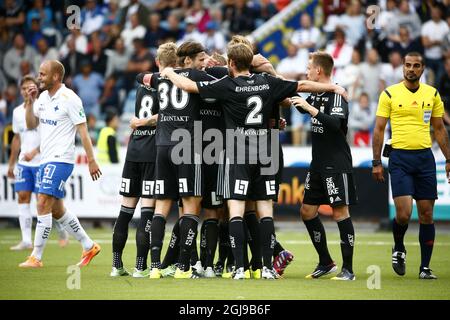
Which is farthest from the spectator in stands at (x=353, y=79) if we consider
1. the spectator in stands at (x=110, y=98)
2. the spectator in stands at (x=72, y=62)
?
the spectator in stands at (x=72, y=62)

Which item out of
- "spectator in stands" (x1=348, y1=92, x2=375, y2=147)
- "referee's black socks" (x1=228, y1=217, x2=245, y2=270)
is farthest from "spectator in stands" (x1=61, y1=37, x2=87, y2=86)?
"referee's black socks" (x1=228, y1=217, x2=245, y2=270)

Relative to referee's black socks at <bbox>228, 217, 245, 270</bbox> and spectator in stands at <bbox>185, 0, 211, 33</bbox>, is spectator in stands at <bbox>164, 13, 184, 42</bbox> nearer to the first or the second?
spectator in stands at <bbox>185, 0, 211, 33</bbox>

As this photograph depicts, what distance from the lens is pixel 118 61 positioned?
25109 millimetres

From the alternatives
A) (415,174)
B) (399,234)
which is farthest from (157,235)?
(415,174)

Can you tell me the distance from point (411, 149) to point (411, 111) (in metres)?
0.47

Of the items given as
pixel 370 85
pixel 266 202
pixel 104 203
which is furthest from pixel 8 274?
pixel 370 85

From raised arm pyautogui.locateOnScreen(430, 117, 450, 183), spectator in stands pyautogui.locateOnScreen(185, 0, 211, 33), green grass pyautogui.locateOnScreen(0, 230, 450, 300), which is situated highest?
spectator in stands pyautogui.locateOnScreen(185, 0, 211, 33)

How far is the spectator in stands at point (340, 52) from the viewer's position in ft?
72.3

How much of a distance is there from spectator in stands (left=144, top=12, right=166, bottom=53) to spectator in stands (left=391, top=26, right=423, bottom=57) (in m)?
6.30

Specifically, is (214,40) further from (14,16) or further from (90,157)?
(90,157)

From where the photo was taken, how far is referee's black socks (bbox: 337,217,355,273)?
11312mm

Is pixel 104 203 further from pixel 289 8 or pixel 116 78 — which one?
pixel 289 8

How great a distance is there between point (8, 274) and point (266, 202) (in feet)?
11.1

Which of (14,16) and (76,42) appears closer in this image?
(76,42)
